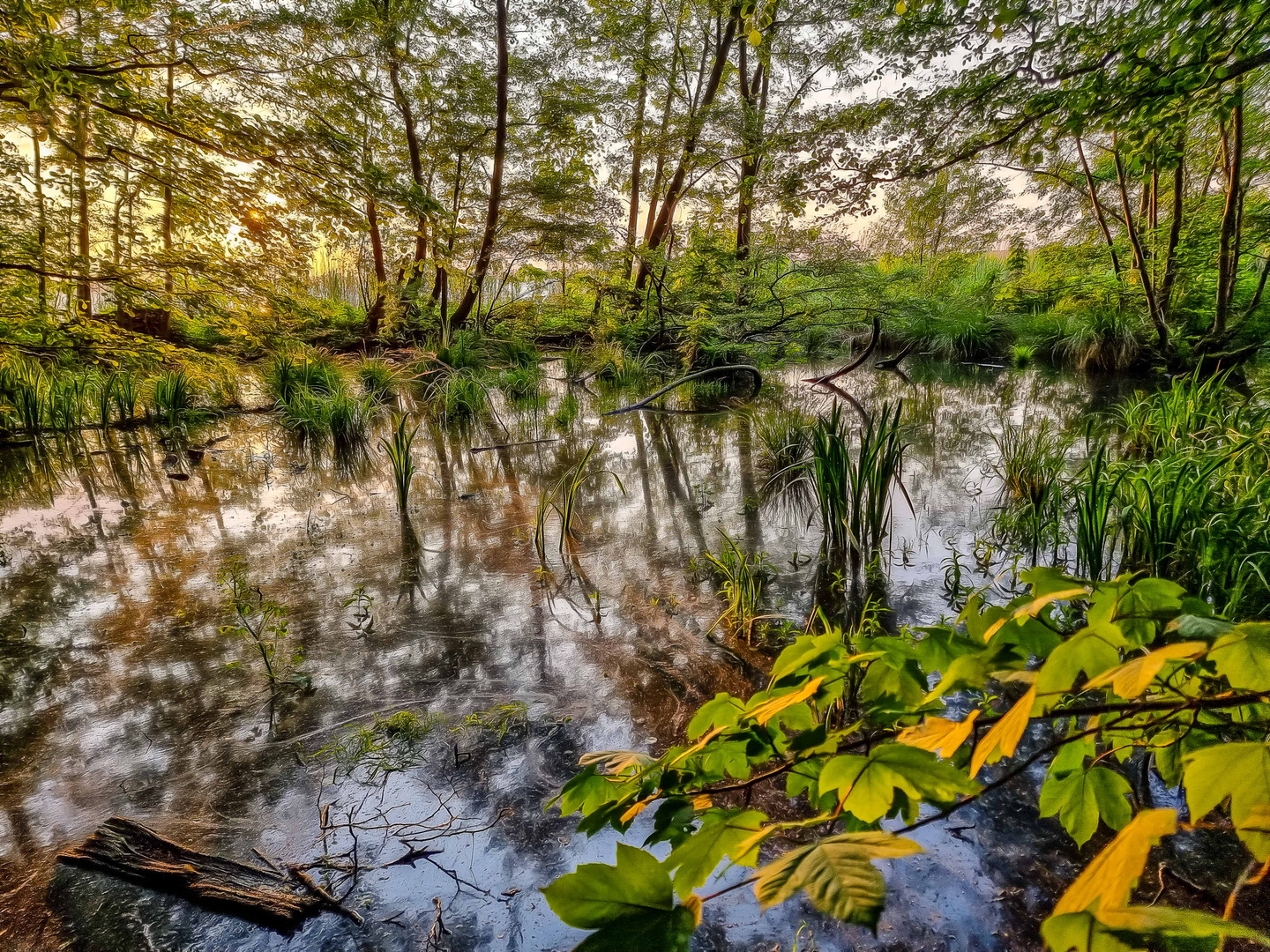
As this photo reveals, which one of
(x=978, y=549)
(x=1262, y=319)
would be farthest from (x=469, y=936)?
(x=1262, y=319)

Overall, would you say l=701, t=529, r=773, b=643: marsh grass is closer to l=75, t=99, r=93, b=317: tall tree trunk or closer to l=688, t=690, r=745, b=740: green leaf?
l=688, t=690, r=745, b=740: green leaf

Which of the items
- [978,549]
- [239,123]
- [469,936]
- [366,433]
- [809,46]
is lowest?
[469,936]

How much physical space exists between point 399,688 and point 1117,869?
6.05 ft

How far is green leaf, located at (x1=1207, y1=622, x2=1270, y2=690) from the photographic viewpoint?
39 cm

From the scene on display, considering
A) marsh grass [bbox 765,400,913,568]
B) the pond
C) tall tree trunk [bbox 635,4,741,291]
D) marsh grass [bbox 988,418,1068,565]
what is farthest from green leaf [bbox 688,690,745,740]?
tall tree trunk [bbox 635,4,741,291]

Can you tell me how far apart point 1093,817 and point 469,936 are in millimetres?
1074

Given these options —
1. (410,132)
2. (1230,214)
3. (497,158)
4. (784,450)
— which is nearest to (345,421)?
(784,450)

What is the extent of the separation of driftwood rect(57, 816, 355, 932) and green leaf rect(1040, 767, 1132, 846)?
1248 mm

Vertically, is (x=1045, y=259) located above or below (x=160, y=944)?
above

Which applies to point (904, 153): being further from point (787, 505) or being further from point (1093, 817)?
point (1093, 817)

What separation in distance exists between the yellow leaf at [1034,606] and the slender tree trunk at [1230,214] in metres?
5.80

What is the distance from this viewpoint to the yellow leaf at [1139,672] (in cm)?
32

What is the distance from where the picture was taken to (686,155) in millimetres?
7289

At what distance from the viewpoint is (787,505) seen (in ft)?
10.7
